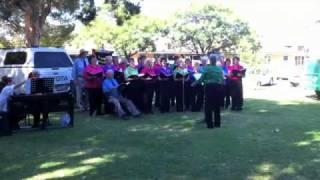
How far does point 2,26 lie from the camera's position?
3928 centimetres

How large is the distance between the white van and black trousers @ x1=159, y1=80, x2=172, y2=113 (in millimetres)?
2877

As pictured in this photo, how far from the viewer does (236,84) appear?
1800cm

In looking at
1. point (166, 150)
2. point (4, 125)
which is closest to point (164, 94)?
point (4, 125)

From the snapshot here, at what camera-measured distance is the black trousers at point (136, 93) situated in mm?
16391

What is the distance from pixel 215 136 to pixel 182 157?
2473 millimetres

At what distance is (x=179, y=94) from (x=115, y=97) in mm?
2468

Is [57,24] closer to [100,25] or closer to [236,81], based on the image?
[100,25]

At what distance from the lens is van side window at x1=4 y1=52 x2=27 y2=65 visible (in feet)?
59.3

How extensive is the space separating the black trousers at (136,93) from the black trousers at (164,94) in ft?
2.32

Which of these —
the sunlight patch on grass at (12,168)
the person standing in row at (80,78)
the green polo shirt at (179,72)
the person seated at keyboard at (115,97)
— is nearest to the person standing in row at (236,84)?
the green polo shirt at (179,72)

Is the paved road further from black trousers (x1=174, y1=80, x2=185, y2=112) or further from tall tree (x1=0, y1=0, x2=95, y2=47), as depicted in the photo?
tall tree (x1=0, y1=0, x2=95, y2=47)

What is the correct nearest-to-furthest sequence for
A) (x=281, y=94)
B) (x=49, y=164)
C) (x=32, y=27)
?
(x=49, y=164), (x=281, y=94), (x=32, y=27)

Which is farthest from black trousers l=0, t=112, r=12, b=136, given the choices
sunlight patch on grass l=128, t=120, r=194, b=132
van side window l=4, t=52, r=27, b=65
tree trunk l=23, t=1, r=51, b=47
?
tree trunk l=23, t=1, r=51, b=47

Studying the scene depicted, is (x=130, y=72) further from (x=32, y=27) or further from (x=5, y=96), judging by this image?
(x=32, y=27)
